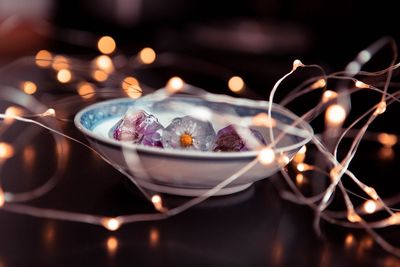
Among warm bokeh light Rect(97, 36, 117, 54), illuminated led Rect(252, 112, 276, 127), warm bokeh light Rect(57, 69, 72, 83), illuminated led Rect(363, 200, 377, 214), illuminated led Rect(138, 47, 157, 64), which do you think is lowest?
illuminated led Rect(363, 200, 377, 214)

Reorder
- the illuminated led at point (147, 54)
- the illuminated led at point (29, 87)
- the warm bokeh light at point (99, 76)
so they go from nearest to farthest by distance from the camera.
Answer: the illuminated led at point (29, 87) → the warm bokeh light at point (99, 76) → the illuminated led at point (147, 54)

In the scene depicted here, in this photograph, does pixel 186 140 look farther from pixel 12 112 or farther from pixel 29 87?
pixel 29 87

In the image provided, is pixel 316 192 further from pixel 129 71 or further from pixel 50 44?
pixel 50 44

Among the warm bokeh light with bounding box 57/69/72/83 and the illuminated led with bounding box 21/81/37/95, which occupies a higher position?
the warm bokeh light with bounding box 57/69/72/83

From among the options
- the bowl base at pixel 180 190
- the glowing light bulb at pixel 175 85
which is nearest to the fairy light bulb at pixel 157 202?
the bowl base at pixel 180 190

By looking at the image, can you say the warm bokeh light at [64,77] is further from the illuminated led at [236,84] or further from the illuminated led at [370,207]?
the illuminated led at [370,207]

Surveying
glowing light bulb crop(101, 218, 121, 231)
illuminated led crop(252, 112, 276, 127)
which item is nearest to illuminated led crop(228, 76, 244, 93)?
illuminated led crop(252, 112, 276, 127)

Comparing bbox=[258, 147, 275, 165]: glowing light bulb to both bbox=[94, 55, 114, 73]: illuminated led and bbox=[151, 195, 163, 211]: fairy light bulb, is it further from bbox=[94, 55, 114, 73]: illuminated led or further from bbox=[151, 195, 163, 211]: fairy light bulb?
bbox=[94, 55, 114, 73]: illuminated led
